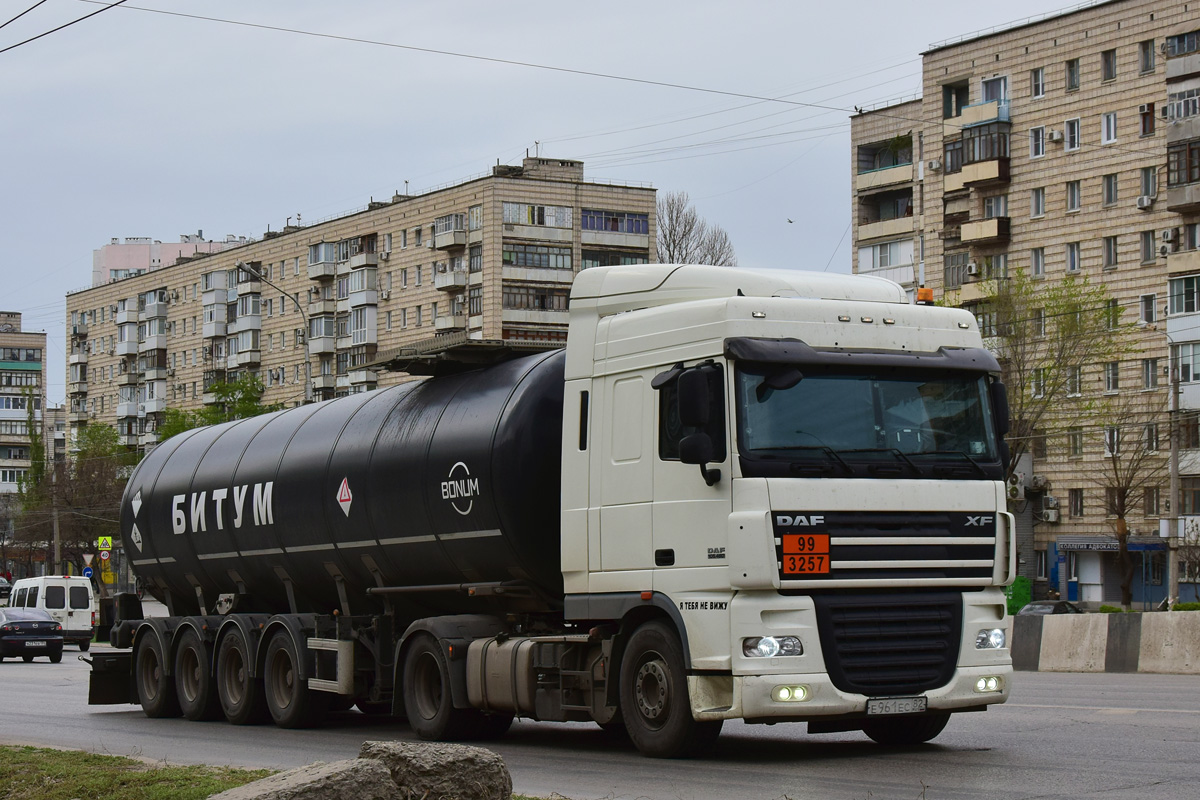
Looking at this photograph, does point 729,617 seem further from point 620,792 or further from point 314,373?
point 314,373

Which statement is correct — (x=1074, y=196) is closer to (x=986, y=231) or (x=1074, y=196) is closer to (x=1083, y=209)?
(x=1083, y=209)

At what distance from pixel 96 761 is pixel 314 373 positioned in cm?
8928

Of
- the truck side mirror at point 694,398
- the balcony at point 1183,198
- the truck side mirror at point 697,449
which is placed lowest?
the truck side mirror at point 697,449

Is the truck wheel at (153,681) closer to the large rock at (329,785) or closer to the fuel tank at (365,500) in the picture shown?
the fuel tank at (365,500)

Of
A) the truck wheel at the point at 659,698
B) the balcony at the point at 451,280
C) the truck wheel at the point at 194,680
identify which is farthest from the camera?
the balcony at the point at 451,280

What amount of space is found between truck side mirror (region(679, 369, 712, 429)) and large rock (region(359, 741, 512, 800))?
10.9 feet

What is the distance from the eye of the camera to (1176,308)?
59.7m

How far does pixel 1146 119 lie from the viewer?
2430 inches

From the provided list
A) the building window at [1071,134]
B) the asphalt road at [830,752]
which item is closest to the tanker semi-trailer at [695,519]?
the asphalt road at [830,752]

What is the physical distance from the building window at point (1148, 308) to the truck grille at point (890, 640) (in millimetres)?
52488

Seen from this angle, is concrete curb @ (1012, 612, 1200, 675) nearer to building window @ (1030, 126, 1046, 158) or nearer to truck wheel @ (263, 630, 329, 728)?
truck wheel @ (263, 630, 329, 728)

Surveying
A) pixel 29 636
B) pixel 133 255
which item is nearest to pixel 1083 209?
pixel 29 636

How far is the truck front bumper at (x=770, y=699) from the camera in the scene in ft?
36.2

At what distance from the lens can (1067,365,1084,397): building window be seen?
55750 millimetres
